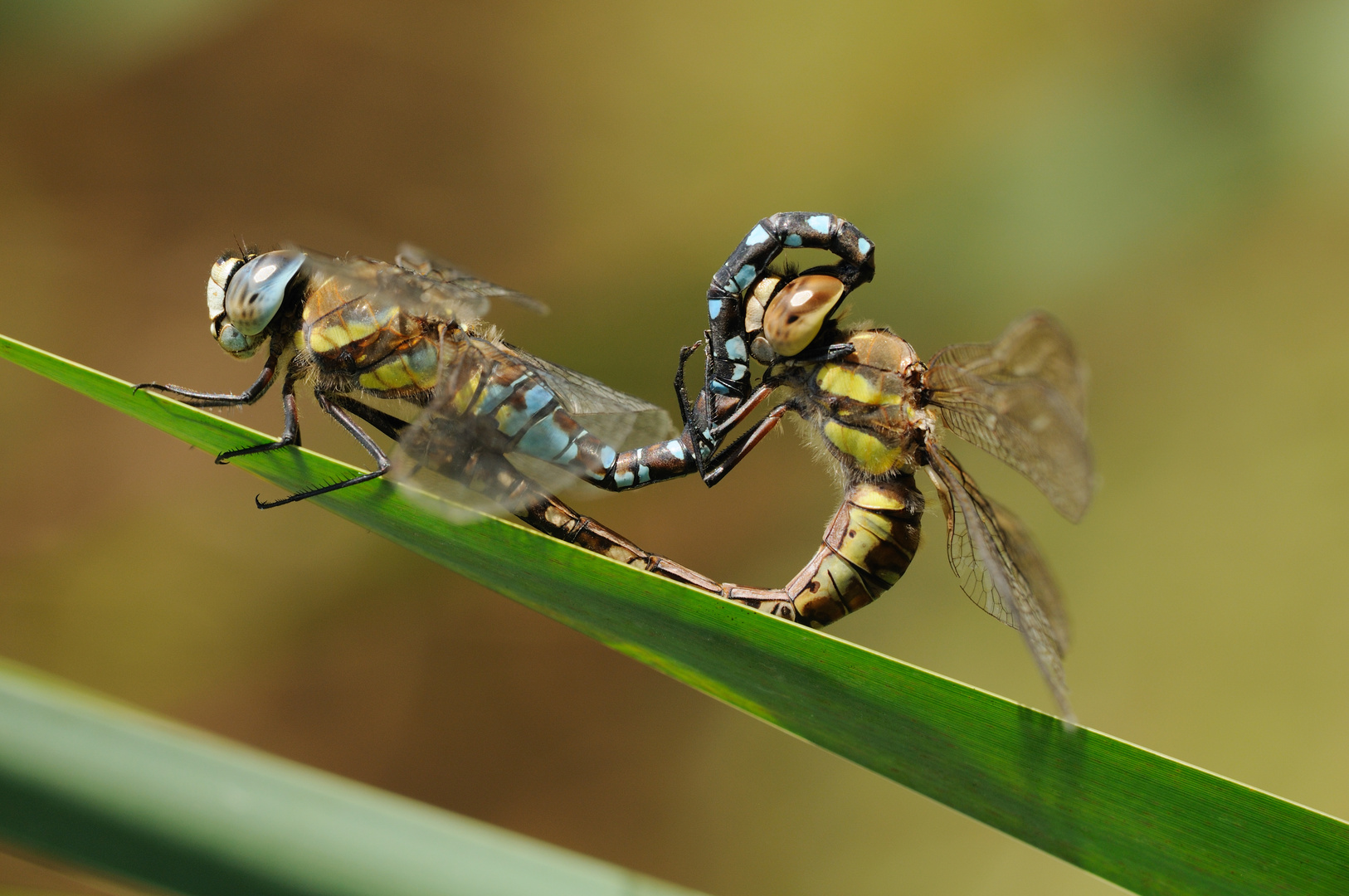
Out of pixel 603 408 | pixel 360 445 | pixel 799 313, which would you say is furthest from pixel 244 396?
pixel 799 313

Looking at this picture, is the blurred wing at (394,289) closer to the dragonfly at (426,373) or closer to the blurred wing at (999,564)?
the dragonfly at (426,373)

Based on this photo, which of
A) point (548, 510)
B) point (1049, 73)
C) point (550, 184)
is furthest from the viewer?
point (550, 184)

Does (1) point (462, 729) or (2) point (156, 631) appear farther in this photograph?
(1) point (462, 729)

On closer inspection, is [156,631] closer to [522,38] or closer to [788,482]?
[788,482]

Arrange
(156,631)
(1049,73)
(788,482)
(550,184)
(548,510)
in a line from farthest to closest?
(788,482) → (550,184) → (1049,73) → (156,631) → (548,510)

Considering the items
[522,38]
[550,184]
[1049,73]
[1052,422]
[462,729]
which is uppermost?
[1049,73]

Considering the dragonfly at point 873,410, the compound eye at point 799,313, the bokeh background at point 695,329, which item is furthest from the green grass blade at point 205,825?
the bokeh background at point 695,329

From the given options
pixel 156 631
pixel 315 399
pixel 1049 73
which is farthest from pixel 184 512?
pixel 1049 73

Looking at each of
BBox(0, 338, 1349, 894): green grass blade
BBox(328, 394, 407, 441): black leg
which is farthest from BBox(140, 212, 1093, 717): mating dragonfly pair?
BBox(0, 338, 1349, 894): green grass blade
